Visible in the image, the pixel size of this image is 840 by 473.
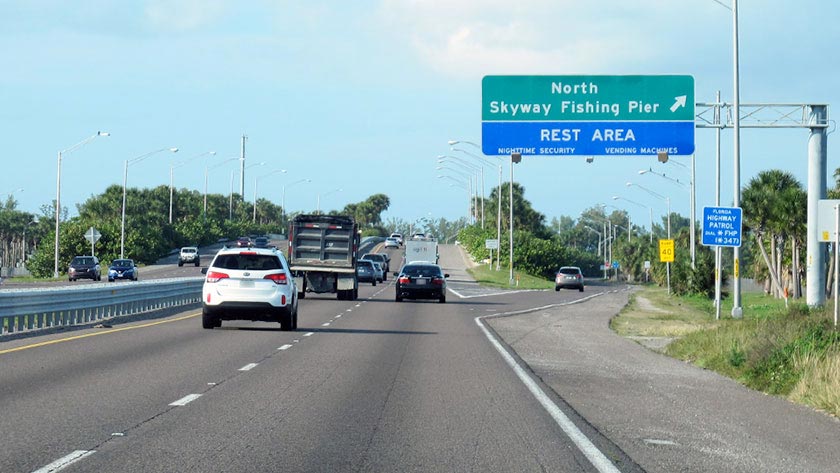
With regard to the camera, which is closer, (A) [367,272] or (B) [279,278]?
(B) [279,278]

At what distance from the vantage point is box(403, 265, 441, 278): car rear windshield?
4922 cm

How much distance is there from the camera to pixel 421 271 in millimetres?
49594

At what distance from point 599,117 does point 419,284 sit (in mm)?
14835

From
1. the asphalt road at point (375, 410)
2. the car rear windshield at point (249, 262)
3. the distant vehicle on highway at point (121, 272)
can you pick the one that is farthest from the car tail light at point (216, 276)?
the distant vehicle on highway at point (121, 272)

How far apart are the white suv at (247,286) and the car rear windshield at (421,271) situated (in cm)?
2243

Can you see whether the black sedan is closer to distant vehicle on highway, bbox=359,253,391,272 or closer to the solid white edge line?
the solid white edge line

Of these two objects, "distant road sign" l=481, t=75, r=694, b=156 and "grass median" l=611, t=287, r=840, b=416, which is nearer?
"grass median" l=611, t=287, r=840, b=416

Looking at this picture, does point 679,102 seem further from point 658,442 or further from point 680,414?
point 658,442

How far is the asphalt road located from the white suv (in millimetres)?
1689

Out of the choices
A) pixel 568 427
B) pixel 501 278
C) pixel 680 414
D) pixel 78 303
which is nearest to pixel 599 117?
pixel 78 303

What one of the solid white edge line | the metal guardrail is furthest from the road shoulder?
the metal guardrail

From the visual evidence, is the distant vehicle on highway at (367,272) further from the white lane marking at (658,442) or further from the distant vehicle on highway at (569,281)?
the white lane marking at (658,442)

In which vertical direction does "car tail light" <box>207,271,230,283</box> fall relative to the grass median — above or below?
above

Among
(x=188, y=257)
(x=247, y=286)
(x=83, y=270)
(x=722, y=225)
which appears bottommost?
(x=247, y=286)
